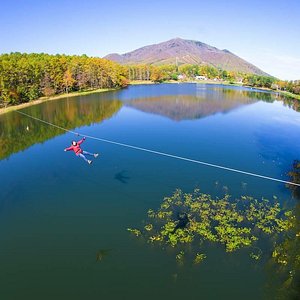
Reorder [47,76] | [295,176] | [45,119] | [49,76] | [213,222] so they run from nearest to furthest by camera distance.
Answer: [213,222] → [295,176] → [45,119] → [47,76] → [49,76]

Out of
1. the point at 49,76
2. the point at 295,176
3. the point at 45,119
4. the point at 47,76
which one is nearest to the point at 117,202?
the point at 295,176

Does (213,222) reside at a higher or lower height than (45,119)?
lower

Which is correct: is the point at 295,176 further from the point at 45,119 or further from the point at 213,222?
the point at 45,119

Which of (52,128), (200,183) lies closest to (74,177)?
(200,183)

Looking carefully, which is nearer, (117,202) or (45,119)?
(117,202)

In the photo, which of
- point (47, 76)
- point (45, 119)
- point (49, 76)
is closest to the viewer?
point (45, 119)

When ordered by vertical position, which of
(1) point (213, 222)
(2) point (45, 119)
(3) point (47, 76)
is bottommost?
(1) point (213, 222)

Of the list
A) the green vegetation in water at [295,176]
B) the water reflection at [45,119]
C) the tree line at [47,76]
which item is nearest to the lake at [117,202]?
the water reflection at [45,119]
